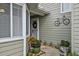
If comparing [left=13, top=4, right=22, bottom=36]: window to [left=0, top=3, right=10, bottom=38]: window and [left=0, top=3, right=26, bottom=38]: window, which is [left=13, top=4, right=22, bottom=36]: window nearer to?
[left=0, top=3, right=26, bottom=38]: window

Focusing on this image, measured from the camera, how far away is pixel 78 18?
135 inches

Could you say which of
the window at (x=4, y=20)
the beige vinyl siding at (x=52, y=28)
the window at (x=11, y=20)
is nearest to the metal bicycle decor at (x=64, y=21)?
the beige vinyl siding at (x=52, y=28)

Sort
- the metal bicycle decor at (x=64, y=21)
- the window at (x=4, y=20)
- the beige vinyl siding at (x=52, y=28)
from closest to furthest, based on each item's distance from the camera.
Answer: the window at (x=4, y=20) → the metal bicycle decor at (x=64, y=21) → the beige vinyl siding at (x=52, y=28)

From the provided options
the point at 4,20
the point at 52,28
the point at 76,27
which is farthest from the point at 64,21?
the point at 4,20

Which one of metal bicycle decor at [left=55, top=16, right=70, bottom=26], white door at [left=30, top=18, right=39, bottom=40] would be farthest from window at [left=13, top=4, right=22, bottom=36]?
white door at [left=30, top=18, right=39, bottom=40]

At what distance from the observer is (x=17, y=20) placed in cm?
338

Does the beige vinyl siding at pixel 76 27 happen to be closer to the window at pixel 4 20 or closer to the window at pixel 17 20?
the window at pixel 17 20

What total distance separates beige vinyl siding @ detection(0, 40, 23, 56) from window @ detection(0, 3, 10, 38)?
18 centimetres

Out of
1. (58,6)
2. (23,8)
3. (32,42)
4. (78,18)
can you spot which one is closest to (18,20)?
(23,8)

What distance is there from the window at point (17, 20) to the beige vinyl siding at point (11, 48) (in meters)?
0.20

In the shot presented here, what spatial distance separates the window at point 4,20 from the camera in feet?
8.74

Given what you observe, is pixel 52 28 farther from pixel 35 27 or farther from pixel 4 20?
pixel 4 20

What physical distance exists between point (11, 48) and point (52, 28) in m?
3.63

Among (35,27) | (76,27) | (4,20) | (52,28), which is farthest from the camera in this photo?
(35,27)
